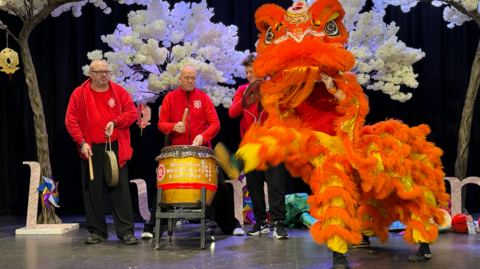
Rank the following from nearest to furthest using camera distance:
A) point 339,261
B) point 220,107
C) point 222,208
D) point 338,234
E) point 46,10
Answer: point 338,234, point 339,261, point 222,208, point 46,10, point 220,107

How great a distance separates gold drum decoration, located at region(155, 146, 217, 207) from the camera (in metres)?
3.50

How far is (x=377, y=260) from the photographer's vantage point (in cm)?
294

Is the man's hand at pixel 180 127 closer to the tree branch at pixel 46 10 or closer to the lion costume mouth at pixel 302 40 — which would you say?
the lion costume mouth at pixel 302 40

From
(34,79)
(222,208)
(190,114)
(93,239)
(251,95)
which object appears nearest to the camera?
(251,95)

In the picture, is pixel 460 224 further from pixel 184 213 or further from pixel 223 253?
pixel 184 213

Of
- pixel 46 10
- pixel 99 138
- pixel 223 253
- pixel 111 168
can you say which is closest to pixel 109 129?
pixel 99 138

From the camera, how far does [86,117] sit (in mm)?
3891

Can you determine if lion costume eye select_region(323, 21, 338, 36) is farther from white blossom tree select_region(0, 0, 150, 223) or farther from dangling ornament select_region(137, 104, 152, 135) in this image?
white blossom tree select_region(0, 0, 150, 223)

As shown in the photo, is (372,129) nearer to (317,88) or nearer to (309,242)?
(317,88)

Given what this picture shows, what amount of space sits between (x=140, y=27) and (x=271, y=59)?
2.66m

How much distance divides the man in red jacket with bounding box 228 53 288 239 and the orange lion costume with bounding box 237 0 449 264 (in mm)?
1195

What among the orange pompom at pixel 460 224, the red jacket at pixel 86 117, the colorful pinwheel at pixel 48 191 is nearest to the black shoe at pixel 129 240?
the red jacket at pixel 86 117

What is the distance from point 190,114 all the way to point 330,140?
1.79m

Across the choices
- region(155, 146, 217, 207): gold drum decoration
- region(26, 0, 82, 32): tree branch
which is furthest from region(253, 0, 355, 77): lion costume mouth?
region(26, 0, 82, 32): tree branch
